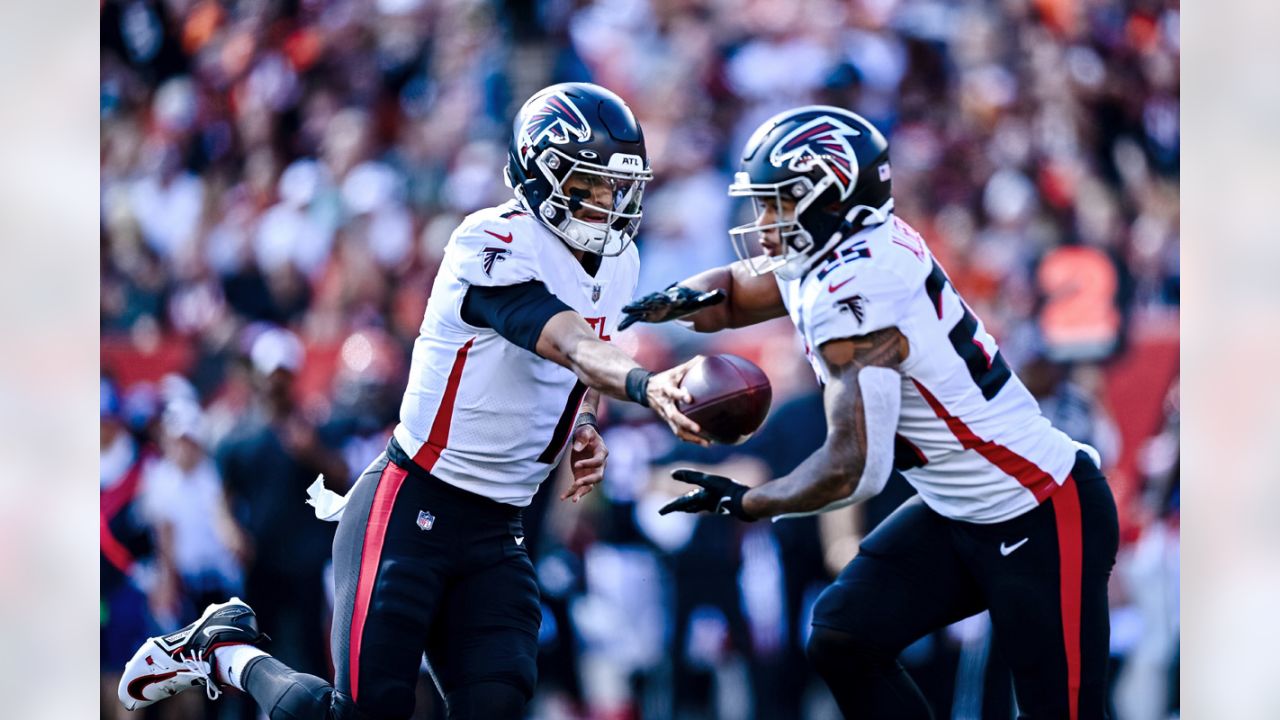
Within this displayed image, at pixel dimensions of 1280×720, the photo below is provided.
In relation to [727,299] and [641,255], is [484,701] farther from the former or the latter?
[641,255]

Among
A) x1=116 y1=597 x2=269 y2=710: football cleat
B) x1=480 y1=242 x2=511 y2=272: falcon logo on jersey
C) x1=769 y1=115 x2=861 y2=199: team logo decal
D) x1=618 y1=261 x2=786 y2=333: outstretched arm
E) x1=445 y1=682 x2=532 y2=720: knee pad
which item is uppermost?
x1=769 y1=115 x2=861 y2=199: team logo decal

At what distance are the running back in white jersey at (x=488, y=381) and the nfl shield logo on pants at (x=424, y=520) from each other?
0.10 meters

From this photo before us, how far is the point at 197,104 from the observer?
5.71 meters

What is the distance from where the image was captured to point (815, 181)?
10.6ft

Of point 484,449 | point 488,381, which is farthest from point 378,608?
point 488,381

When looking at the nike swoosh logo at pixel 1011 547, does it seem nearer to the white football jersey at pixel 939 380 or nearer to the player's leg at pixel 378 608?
the white football jersey at pixel 939 380

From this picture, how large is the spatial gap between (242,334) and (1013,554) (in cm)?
349

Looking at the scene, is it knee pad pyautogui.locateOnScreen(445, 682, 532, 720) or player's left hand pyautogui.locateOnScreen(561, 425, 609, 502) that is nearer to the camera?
knee pad pyautogui.locateOnScreen(445, 682, 532, 720)

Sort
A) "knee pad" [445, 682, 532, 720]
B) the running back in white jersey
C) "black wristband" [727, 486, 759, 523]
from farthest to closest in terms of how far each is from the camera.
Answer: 1. the running back in white jersey
2. "knee pad" [445, 682, 532, 720]
3. "black wristband" [727, 486, 759, 523]

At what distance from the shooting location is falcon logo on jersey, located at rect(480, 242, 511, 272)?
129 inches

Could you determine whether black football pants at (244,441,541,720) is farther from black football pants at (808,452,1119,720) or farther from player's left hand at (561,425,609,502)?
black football pants at (808,452,1119,720)

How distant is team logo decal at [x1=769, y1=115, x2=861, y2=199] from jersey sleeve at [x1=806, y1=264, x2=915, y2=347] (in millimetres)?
248

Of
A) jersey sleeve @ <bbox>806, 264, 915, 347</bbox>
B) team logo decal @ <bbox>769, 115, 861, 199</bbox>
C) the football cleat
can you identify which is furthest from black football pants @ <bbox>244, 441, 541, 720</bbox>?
team logo decal @ <bbox>769, 115, 861, 199</bbox>

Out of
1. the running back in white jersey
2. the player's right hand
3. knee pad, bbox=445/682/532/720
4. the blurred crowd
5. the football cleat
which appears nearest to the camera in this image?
the player's right hand
